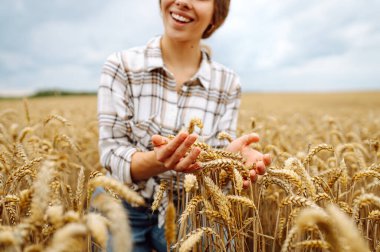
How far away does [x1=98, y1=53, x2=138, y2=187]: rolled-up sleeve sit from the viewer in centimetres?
210

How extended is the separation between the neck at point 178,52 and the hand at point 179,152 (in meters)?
1.07

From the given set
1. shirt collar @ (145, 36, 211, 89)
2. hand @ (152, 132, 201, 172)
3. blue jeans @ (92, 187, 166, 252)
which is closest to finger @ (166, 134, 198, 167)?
hand @ (152, 132, 201, 172)

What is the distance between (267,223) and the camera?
203cm

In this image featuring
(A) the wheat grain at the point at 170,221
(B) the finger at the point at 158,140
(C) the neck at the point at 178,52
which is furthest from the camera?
(C) the neck at the point at 178,52

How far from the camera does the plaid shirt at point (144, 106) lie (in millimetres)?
2102

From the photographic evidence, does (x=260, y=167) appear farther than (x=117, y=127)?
No

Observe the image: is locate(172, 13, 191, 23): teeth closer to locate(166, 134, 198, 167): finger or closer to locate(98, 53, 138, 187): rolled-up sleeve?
locate(98, 53, 138, 187): rolled-up sleeve

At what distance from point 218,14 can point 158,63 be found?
595 mm

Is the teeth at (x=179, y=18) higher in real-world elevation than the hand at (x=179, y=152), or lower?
higher

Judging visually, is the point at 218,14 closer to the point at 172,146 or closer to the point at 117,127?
the point at 117,127

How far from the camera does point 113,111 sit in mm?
2121

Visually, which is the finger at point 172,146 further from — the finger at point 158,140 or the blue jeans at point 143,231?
the blue jeans at point 143,231

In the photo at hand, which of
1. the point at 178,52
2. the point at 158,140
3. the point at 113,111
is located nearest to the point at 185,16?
the point at 178,52

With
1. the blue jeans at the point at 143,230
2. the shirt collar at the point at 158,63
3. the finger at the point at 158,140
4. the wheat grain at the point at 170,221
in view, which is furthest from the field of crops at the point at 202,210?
the shirt collar at the point at 158,63
